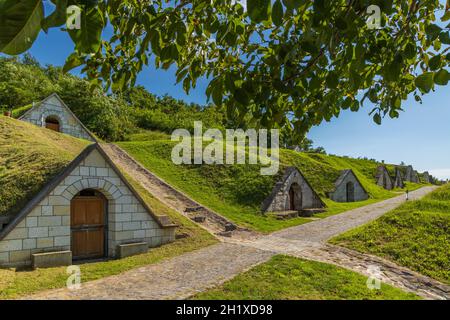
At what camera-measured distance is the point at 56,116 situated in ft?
82.2

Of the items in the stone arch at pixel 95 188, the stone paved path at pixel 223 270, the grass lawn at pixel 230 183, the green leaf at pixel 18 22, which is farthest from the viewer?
the grass lawn at pixel 230 183

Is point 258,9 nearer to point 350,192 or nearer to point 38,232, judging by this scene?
point 38,232

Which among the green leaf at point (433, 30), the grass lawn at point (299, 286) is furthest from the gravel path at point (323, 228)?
the green leaf at point (433, 30)

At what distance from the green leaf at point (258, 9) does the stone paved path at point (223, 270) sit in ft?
19.5

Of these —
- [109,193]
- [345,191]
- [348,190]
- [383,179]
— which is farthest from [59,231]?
[383,179]

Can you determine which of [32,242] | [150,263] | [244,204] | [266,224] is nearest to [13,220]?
[32,242]

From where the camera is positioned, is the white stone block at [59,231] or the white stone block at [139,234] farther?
the white stone block at [139,234]

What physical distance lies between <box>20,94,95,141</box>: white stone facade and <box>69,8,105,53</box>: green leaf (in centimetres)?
2644

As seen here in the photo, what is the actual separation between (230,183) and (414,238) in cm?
1122

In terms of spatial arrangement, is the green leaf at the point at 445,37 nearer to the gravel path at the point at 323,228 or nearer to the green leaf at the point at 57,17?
the green leaf at the point at 57,17

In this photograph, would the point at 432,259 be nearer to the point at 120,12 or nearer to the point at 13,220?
the point at 120,12

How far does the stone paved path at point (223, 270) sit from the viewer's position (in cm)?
674

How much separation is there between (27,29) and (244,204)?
17.3m
